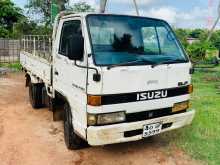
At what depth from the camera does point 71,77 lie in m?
4.96

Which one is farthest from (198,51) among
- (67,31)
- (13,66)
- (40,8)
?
(67,31)

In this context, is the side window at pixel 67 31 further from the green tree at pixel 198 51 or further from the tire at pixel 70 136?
the green tree at pixel 198 51

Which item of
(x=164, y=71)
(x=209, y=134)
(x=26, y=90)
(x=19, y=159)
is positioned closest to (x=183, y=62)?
(x=164, y=71)

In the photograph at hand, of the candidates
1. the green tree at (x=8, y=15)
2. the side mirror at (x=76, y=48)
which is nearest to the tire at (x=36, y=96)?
the side mirror at (x=76, y=48)

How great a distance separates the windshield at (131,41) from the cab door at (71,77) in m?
0.26

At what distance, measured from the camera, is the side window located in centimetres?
496

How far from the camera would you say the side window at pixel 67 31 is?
496cm

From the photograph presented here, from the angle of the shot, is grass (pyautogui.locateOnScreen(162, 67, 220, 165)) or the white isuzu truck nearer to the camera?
the white isuzu truck

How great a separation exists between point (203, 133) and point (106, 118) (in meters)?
2.59

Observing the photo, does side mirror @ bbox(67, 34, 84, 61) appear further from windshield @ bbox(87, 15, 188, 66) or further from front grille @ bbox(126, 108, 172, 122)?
front grille @ bbox(126, 108, 172, 122)

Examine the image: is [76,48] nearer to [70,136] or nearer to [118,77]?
[118,77]

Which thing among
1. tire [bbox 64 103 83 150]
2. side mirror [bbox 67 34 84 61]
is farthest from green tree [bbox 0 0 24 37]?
side mirror [bbox 67 34 84 61]

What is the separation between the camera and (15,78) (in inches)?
546

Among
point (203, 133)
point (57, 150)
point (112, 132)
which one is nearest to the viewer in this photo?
point (112, 132)
